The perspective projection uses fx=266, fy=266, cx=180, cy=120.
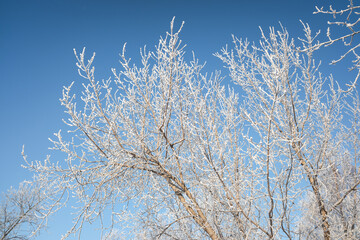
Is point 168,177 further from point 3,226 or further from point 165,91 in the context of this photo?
point 3,226

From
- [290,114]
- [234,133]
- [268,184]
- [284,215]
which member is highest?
[290,114]

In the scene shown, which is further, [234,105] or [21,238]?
[21,238]

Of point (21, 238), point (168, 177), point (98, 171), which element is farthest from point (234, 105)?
point (21, 238)

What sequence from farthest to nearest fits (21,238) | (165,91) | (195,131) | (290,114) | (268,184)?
(21,238) → (290,114) → (165,91) → (195,131) → (268,184)

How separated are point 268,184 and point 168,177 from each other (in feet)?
4.31

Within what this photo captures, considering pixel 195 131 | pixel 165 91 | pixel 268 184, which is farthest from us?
pixel 165 91

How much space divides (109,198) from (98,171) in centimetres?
39

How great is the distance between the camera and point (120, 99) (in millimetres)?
3488

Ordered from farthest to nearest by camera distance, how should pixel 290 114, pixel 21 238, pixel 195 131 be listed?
pixel 21 238 < pixel 290 114 < pixel 195 131

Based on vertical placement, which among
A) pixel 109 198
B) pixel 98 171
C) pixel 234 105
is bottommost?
pixel 109 198

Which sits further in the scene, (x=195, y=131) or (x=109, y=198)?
(x=109, y=198)

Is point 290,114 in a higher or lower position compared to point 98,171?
higher

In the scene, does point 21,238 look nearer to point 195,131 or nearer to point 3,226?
point 3,226

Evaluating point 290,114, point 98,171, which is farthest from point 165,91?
point 290,114
